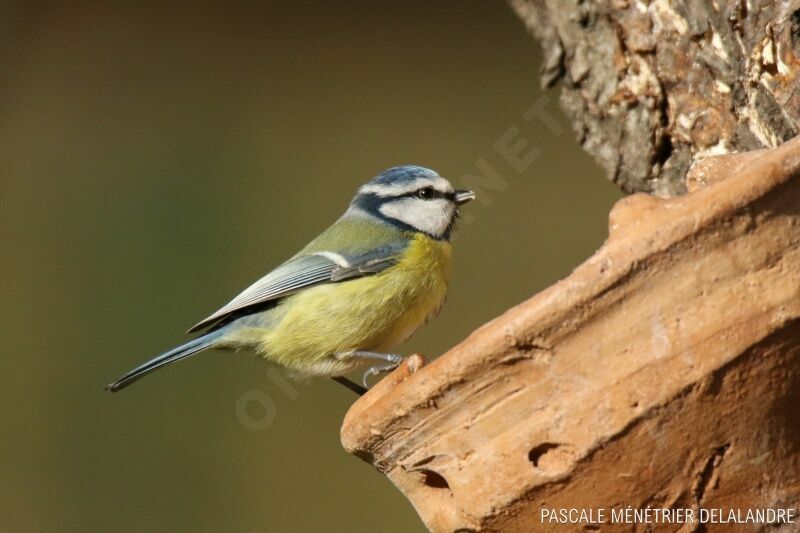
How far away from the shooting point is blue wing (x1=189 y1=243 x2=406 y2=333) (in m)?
2.40

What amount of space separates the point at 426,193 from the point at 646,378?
143 cm

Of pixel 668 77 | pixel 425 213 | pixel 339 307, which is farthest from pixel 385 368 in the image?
pixel 668 77

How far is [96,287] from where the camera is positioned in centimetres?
349

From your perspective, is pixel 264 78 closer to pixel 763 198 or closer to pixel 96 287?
pixel 96 287

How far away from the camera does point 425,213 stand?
263cm

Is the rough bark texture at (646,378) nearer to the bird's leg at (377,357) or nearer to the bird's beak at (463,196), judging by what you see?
the bird's leg at (377,357)

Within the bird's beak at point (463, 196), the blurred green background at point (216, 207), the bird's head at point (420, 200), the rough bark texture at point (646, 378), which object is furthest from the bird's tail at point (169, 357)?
the rough bark texture at point (646, 378)

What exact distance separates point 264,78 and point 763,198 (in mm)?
2508

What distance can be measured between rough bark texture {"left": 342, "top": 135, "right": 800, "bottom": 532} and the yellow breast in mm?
941

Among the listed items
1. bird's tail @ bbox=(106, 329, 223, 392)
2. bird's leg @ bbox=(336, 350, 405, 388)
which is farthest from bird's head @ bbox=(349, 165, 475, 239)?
bird's tail @ bbox=(106, 329, 223, 392)

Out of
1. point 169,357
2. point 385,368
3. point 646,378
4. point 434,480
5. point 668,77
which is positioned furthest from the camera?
point 169,357

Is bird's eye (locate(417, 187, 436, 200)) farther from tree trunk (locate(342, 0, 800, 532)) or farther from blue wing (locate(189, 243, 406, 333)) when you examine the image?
tree trunk (locate(342, 0, 800, 532))

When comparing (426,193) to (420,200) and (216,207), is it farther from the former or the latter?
(216,207)

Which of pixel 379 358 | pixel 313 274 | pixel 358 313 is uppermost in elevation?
pixel 313 274
